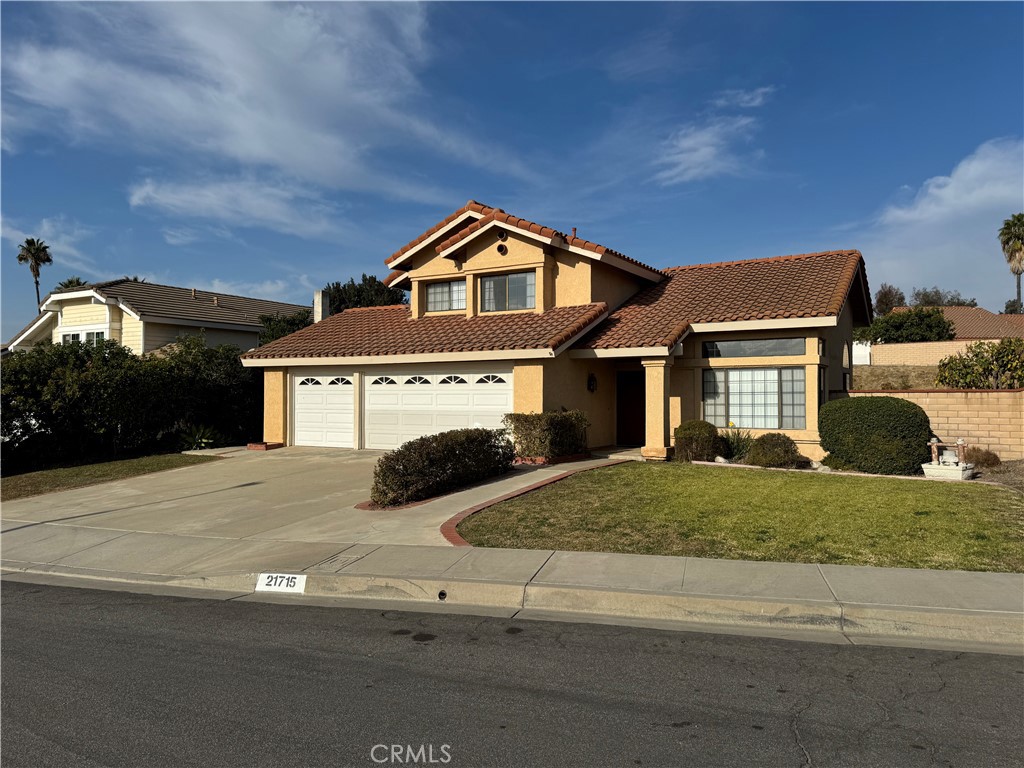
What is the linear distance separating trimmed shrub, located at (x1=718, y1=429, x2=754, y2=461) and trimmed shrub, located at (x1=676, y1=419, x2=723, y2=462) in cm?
23

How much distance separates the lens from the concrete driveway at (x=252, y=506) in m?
10.1

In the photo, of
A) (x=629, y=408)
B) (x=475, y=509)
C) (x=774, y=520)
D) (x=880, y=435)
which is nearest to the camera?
(x=774, y=520)

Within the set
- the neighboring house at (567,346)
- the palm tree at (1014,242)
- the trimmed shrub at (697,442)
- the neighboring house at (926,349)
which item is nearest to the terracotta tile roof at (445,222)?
the neighboring house at (567,346)

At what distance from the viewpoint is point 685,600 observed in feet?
21.5

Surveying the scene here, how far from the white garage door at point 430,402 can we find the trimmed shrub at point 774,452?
19.0ft

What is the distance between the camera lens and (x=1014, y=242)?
52812 millimetres

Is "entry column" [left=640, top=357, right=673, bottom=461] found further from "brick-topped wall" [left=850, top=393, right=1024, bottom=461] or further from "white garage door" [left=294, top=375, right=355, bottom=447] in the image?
"white garage door" [left=294, top=375, right=355, bottom=447]

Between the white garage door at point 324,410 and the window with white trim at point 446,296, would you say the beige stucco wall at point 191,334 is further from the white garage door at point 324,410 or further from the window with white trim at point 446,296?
the window with white trim at point 446,296

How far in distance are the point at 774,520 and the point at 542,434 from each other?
608 centimetres

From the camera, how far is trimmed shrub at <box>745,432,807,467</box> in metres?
14.9

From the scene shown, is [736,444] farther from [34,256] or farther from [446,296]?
[34,256]

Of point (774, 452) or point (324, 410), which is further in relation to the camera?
point (324, 410)

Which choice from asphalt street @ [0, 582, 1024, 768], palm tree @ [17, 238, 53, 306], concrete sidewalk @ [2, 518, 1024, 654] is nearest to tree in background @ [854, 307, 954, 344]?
concrete sidewalk @ [2, 518, 1024, 654]

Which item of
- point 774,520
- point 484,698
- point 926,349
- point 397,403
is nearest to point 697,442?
point 774,520
